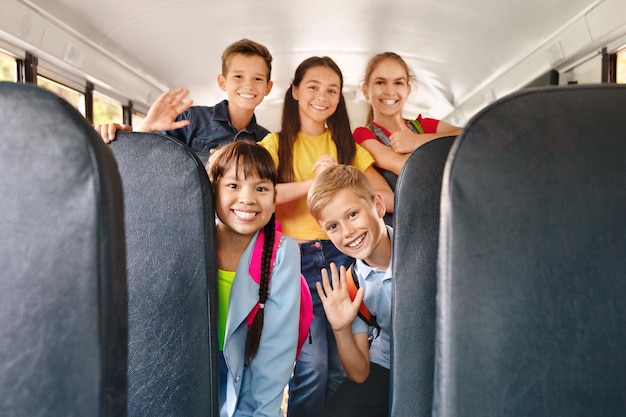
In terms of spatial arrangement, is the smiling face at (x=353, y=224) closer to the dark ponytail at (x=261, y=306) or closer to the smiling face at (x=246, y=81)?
the dark ponytail at (x=261, y=306)

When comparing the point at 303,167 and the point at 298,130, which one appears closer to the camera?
the point at 303,167

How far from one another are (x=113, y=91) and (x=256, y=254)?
485cm

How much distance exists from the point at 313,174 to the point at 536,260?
1.77 meters

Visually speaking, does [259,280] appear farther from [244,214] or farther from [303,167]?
[303,167]

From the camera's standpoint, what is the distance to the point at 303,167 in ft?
8.77

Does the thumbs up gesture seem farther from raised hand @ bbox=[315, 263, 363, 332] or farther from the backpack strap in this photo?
raised hand @ bbox=[315, 263, 363, 332]

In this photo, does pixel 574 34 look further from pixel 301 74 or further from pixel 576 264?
pixel 576 264

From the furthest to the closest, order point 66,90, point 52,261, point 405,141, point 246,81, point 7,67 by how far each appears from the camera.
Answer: point 66,90 < point 7,67 < point 246,81 < point 405,141 < point 52,261

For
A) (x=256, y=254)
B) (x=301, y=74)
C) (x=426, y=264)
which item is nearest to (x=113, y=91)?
(x=301, y=74)

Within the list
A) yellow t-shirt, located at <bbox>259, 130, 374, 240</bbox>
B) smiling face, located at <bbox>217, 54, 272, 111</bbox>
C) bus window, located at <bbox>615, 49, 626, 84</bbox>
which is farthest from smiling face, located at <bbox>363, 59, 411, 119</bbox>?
bus window, located at <bbox>615, 49, 626, 84</bbox>

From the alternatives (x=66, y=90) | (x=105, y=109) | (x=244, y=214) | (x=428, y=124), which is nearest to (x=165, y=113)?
(x=244, y=214)

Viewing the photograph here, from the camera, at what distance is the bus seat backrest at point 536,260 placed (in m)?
0.95

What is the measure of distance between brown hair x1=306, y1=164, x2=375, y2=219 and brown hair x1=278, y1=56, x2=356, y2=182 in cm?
34

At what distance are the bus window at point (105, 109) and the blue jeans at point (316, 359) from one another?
158 inches
